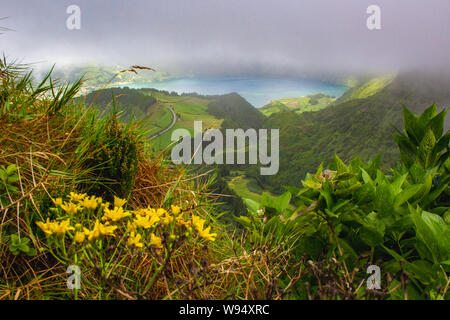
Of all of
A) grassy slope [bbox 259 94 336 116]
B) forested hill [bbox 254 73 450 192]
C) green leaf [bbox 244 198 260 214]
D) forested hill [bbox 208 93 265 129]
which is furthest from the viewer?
grassy slope [bbox 259 94 336 116]

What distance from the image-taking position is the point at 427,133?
2250 mm

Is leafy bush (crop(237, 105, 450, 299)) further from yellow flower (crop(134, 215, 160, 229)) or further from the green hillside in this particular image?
the green hillside

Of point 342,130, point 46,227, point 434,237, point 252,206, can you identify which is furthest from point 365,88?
point 46,227

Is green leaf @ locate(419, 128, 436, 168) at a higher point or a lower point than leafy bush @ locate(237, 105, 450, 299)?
higher

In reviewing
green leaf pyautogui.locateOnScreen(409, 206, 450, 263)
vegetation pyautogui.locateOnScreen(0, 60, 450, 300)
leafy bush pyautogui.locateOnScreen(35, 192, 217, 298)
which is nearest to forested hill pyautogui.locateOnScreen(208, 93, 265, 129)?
vegetation pyautogui.locateOnScreen(0, 60, 450, 300)

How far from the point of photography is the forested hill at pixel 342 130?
109500 mm

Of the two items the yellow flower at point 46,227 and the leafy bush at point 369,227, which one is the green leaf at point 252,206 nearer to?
the leafy bush at point 369,227

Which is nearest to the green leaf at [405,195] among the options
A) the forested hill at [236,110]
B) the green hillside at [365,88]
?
the forested hill at [236,110]

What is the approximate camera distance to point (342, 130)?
131500 mm

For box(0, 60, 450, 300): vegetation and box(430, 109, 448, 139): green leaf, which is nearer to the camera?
box(0, 60, 450, 300): vegetation

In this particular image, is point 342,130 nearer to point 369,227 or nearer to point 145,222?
point 369,227

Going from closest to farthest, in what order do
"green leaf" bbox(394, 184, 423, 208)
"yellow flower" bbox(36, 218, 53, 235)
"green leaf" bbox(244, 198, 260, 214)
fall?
1. "yellow flower" bbox(36, 218, 53, 235)
2. "green leaf" bbox(394, 184, 423, 208)
3. "green leaf" bbox(244, 198, 260, 214)

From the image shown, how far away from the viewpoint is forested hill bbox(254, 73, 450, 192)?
110 metres

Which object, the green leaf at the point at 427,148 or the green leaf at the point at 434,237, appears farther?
the green leaf at the point at 427,148
